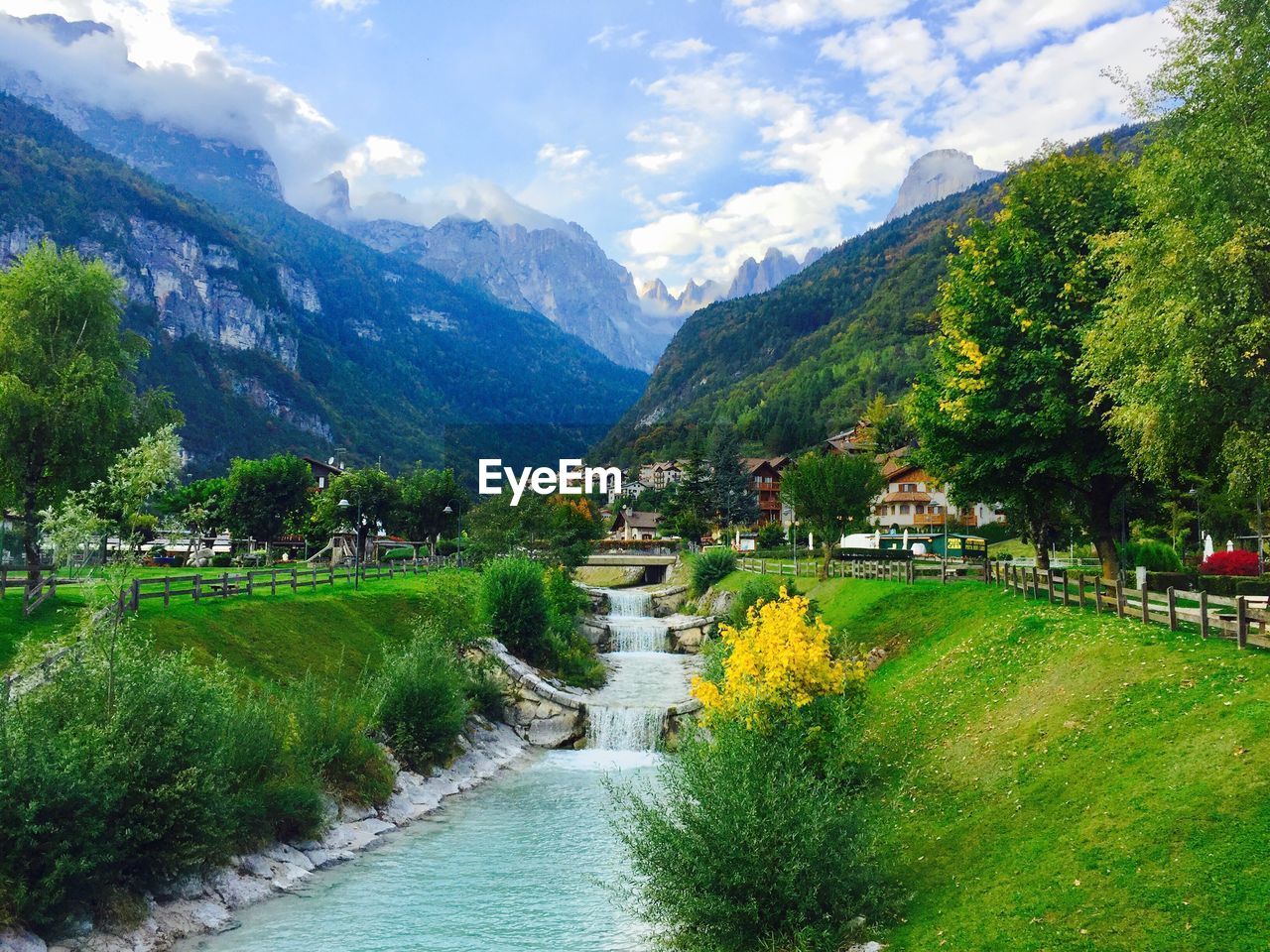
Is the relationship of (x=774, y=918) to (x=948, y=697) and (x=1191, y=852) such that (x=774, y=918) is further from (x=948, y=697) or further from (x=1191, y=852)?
(x=948, y=697)

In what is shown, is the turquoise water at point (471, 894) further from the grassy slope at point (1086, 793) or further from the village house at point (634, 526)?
the village house at point (634, 526)

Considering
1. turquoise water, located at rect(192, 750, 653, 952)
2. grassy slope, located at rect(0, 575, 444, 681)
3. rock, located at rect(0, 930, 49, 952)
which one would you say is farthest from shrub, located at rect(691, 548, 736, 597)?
rock, located at rect(0, 930, 49, 952)

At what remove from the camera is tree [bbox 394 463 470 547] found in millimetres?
96312

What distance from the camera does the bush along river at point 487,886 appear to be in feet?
58.6

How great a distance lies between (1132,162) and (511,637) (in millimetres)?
35649

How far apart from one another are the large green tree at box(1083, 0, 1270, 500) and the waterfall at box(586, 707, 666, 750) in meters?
23.2

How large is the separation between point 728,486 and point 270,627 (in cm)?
10787

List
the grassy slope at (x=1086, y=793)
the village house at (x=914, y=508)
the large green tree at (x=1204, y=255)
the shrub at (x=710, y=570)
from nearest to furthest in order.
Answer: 1. the grassy slope at (x=1086, y=793)
2. the large green tree at (x=1204, y=255)
3. the shrub at (x=710, y=570)
4. the village house at (x=914, y=508)

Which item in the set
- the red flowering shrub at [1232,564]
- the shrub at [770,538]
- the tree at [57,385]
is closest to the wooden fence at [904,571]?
the red flowering shrub at [1232,564]

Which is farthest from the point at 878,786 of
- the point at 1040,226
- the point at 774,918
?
the point at 1040,226

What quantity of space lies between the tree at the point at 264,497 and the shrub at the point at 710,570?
148ft

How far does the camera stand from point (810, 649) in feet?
73.1

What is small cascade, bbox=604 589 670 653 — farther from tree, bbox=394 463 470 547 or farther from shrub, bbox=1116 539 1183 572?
tree, bbox=394 463 470 547

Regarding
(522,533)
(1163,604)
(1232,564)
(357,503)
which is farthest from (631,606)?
(1163,604)
